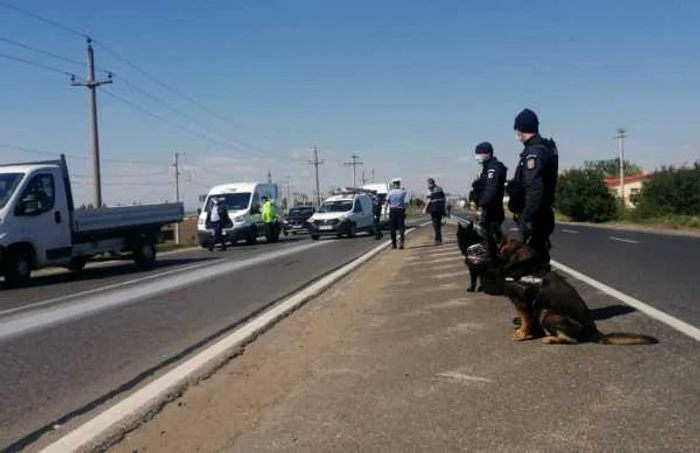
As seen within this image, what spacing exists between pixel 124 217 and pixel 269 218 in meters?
13.1

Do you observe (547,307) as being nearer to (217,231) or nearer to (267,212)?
(217,231)

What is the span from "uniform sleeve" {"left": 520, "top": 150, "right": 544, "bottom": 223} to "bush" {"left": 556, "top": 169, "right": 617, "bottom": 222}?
49.8m

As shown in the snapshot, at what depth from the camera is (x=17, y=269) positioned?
1508 cm

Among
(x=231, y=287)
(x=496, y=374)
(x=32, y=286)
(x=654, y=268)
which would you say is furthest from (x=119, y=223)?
(x=496, y=374)

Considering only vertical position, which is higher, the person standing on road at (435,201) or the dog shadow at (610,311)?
the person standing on road at (435,201)

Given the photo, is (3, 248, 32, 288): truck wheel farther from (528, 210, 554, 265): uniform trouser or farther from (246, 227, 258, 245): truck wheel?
(246, 227, 258, 245): truck wheel

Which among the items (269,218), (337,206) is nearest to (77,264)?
(269,218)

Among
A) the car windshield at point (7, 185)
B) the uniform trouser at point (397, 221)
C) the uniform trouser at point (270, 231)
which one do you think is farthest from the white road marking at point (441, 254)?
the uniform trouser at point (270, 231)

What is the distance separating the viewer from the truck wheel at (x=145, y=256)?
734 inches

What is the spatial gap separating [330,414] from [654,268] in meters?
9.99

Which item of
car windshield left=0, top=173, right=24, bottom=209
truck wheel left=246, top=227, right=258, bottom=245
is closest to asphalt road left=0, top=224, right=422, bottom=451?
car windshield left=0, top=173, right=24, bottom=209

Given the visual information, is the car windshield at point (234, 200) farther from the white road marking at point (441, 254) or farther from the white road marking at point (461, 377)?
the white road marking at point (461, 377)

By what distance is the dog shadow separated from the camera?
26.5 feet

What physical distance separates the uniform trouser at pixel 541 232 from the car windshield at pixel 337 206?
23.6 metres
